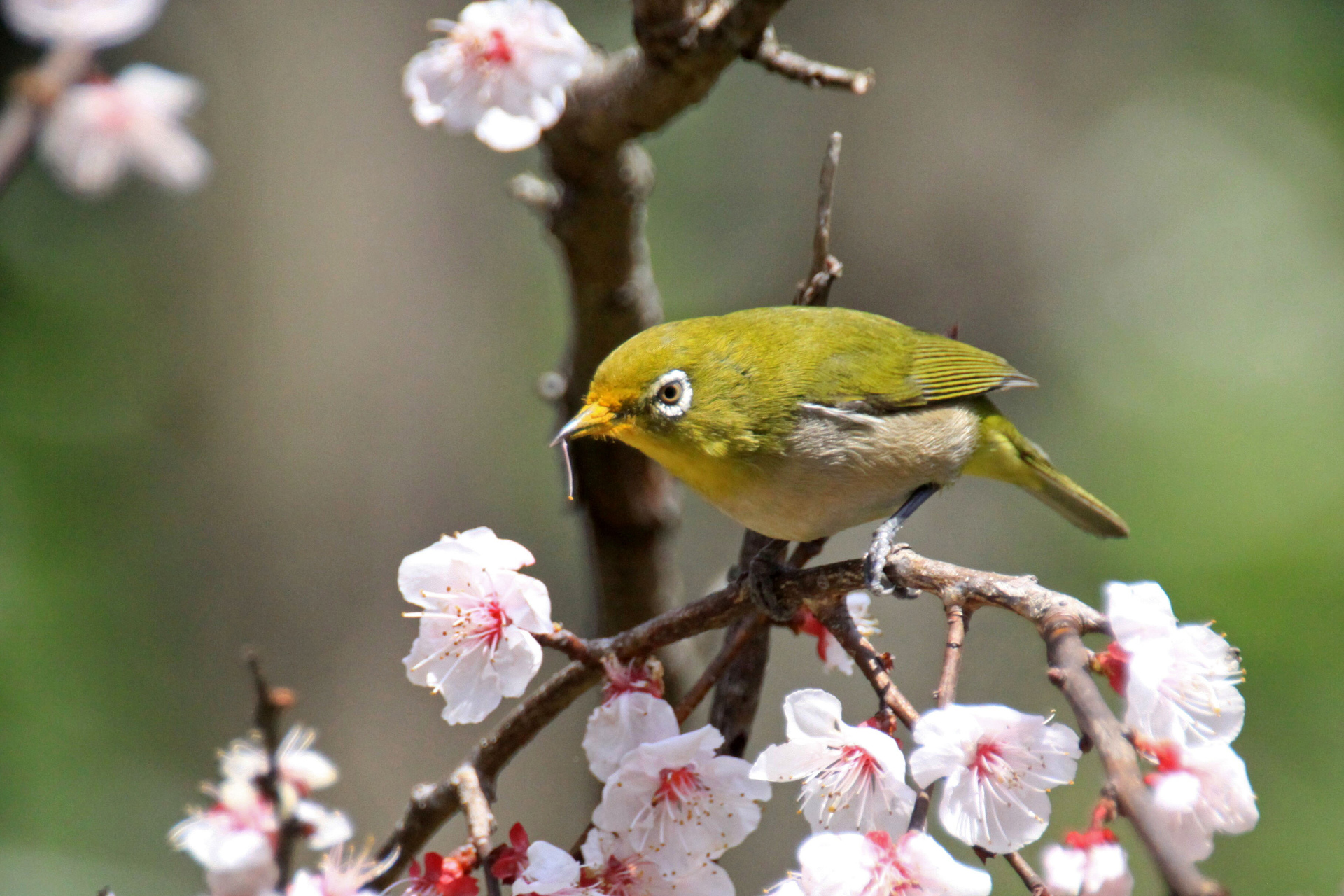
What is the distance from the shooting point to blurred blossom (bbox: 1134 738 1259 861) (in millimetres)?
1446

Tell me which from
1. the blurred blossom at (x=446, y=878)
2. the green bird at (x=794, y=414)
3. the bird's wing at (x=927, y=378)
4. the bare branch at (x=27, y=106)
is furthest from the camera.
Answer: the bird's wing at (x=927, y=378)

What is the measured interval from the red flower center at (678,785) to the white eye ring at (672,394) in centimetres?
115

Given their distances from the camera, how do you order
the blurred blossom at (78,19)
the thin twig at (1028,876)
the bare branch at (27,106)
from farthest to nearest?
the blurred blossom at (78,19) < the thin twig at (1028,876) < the bare branch at (27,106)

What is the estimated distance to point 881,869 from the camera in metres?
1.56

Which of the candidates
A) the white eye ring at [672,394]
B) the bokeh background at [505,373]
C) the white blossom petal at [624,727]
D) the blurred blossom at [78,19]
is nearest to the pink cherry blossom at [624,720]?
the white blossom petal at [624,727]

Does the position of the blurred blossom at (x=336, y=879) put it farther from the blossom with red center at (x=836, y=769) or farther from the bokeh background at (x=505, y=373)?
the bokeh background at (x=505, y=373)

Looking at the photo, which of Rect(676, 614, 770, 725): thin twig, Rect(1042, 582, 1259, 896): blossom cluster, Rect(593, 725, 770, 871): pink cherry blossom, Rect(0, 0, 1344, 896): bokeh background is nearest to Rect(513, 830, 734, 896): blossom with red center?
Rect(593, 725, 770, 871): pink cherry blossom

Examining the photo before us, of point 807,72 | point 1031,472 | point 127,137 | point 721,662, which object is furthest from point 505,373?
point 721,662

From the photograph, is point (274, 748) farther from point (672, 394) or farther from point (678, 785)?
point (672, 394)

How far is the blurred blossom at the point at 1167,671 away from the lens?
4.71ft

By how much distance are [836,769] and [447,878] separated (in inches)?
26.3

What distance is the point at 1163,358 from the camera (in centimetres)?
680

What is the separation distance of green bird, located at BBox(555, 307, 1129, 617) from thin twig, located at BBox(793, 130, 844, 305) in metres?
0.09

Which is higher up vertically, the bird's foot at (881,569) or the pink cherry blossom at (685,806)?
the bird's foot at (881,569)
